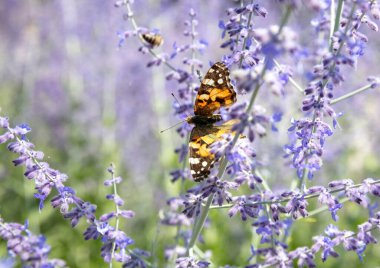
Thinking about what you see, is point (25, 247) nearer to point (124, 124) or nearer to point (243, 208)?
point (243, 208)

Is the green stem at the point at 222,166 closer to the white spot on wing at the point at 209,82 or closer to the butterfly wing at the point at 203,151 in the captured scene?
the butterfly wing at the point at 203,151

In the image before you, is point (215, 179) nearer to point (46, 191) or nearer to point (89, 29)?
point (46, 191)

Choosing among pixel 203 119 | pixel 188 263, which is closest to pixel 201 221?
pixel 188 263

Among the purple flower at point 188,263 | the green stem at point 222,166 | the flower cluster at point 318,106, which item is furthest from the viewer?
the purple flower at point 188,263

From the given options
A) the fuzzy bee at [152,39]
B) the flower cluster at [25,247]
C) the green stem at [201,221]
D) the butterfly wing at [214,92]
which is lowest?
the flower cluster at [25,247]

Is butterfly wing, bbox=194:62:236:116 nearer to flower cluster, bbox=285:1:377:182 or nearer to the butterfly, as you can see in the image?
the butterfly

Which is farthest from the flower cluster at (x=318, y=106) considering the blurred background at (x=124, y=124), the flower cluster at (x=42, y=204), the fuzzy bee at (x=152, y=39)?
the blurred background at (x=124, y=124)
